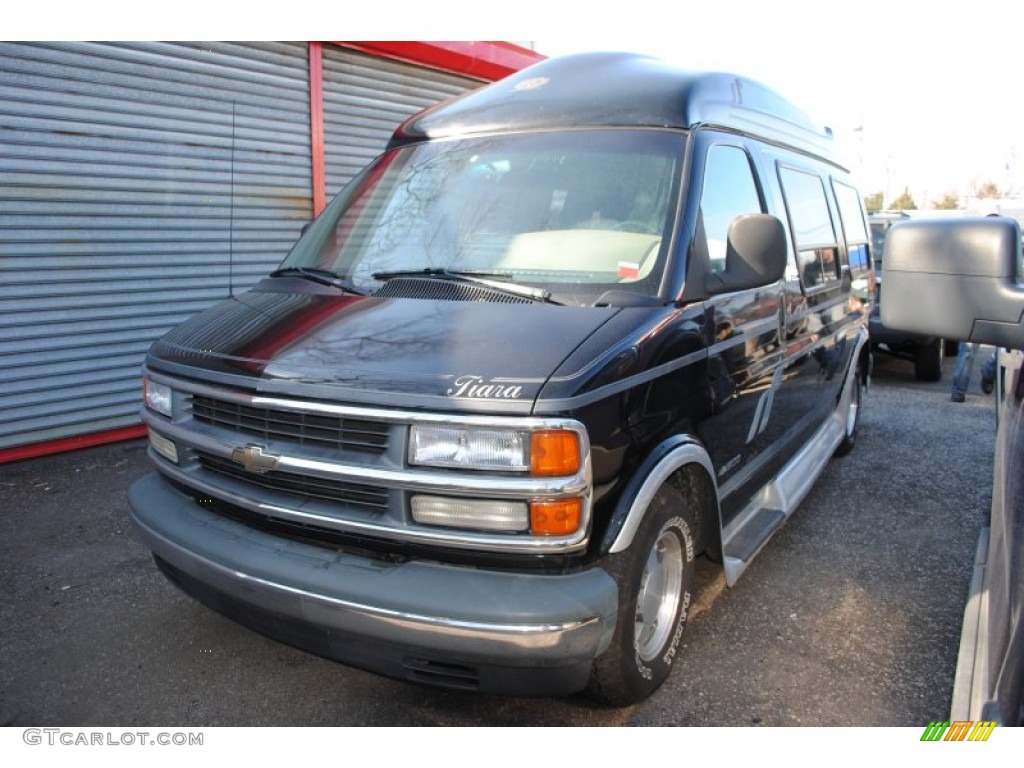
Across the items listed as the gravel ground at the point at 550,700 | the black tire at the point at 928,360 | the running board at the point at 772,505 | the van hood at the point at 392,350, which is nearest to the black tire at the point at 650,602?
the gravel ground at the point at 550,700

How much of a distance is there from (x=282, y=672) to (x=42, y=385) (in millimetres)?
3937

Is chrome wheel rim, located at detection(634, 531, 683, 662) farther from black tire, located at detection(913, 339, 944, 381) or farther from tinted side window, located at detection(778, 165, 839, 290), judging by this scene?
black tire, located at detection(913, 339, 944, 381)

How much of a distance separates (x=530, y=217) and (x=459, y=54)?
19.0 feet

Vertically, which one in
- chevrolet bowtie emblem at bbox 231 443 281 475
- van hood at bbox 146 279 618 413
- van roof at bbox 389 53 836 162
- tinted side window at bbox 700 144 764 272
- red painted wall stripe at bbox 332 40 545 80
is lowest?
chevrolet bowtie emblem at bbox 231 443 281 475

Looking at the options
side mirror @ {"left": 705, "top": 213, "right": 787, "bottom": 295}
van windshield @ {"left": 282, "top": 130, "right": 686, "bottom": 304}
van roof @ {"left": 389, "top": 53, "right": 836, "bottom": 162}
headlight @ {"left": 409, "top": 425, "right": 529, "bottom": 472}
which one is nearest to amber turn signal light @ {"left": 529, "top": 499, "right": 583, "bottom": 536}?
headlight @ {"left": 409, "top": 425, "right": 529, "bottom": 472}

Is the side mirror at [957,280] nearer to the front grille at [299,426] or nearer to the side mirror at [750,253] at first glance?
the side mirror at [750,253]

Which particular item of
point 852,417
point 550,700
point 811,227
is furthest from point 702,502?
point 852,417

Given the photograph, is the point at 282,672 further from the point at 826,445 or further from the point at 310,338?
the point at 826,445

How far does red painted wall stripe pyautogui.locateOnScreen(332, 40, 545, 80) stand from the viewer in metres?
7.59

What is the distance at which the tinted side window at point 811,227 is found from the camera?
169 inches

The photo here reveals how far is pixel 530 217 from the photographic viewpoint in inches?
126

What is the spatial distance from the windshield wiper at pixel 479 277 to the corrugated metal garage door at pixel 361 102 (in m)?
4.85

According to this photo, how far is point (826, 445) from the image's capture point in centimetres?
509

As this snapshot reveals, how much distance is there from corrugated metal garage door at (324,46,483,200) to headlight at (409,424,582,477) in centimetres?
590
